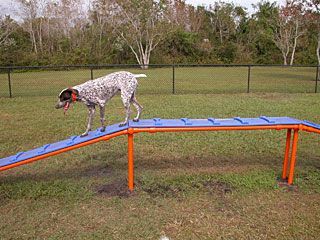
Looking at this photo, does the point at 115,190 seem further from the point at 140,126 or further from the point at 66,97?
the point at 66,97

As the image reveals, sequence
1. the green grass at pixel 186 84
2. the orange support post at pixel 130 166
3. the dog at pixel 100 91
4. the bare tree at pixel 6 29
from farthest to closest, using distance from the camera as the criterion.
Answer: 1. the bare tree at pixel 6 29
2. the green grass at pixel 186 84
3. the orange support post at pixel 130 166
4. the dog at pixel 100 91

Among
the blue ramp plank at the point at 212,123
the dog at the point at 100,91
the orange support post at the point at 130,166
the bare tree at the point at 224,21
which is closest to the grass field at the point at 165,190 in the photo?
the orange support post at the point at 130,166

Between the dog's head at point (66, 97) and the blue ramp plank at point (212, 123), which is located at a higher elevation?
the dog's head at point (66, 97)

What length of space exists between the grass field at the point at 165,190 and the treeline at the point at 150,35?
103 ft

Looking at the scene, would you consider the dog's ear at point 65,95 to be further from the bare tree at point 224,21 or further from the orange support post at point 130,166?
the bare tree at point 224,21

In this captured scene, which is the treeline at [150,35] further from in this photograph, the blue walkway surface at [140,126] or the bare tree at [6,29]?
the blue walkway surface at [140,126]

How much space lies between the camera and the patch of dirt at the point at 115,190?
383 centimetres

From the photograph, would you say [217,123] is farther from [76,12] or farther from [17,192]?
[76,12]

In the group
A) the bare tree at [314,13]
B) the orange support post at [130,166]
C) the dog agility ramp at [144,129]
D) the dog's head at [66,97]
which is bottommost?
the orange support post at [130,166]

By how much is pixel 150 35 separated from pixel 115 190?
118 feet

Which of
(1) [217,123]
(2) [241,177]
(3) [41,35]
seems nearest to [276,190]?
(2) [241,177]

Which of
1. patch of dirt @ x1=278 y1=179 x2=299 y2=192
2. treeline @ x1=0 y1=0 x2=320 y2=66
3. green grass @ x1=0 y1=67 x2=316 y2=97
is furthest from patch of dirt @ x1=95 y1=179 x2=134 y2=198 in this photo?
treeline @ x1=0 y1=0 x2=320 y2=66

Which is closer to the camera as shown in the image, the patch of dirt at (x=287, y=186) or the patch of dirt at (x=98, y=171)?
the patch of dirt at (x=287, y=186)

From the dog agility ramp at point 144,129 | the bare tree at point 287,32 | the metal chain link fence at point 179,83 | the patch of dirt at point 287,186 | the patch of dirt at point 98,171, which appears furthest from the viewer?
the bare tree at point 287,32
